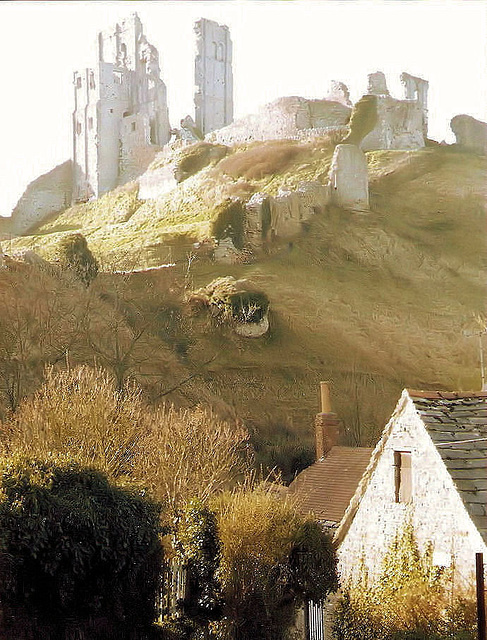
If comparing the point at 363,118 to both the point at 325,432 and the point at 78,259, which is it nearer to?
the point at 78,259

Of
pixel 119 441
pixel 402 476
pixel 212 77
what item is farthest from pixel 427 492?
pixel 212 77

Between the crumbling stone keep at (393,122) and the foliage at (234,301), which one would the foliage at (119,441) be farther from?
the crumbling stone keep at (393,122)

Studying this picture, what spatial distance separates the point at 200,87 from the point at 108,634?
50.8 metres

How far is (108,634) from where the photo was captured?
37.3ft

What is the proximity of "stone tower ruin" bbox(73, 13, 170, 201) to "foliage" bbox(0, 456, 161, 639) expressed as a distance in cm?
4466

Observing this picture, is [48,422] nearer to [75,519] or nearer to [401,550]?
[75,519]

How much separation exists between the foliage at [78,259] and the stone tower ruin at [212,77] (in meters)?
25.0

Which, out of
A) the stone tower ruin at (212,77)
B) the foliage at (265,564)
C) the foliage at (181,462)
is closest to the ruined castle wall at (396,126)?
the stone tower ruin at (212,77)

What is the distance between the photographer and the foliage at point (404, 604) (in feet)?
33.4

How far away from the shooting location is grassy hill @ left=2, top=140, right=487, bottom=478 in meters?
29.5

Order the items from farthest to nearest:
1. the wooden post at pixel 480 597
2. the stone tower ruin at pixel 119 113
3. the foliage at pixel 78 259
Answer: the stone tower ruin at pixel 119 113 → the foliage at pixel 78 259 → the wooden post at pixel 480 597

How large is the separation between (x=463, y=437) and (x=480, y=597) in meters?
2.32

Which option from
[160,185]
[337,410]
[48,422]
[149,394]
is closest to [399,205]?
[160,185]

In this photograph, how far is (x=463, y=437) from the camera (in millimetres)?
10922
